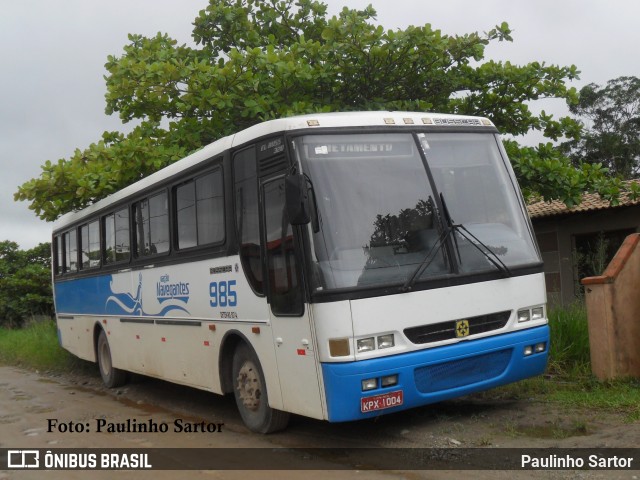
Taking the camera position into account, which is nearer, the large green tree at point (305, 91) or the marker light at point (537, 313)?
the marker light at point (537, 313)

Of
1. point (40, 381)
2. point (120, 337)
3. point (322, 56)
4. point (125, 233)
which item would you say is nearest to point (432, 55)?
point (322, 56)

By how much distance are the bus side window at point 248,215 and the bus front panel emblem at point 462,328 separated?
185 centimetres

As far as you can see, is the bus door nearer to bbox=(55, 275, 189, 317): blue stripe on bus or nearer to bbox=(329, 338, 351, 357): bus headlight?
bbox=(329, 338, 351, 357): bus headlight

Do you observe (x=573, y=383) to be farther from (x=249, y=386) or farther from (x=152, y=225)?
(x=152, y=225)

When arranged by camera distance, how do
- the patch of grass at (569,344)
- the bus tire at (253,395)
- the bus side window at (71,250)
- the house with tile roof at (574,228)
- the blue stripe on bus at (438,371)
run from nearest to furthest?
the blue stripe on bus at (438,371), the bus tire at (253,395), the patch of grass at (569,344), the bus side window at (71,250), the house with tile roof at (574,228)

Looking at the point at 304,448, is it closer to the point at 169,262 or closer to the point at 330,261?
the point at 330,261

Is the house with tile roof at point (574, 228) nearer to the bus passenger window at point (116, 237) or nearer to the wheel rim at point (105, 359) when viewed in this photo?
the wheel rim at point (105, 359)

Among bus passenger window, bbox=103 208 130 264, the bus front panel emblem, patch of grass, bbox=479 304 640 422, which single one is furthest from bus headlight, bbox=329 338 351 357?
bus passenger window, bbox=103 208 130 264

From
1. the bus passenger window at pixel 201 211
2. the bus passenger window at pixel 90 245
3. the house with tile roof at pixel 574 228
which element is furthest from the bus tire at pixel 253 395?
the house with tile roof at pixel 574 228

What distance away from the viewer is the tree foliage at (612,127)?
37.8 m

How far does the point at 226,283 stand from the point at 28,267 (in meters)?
24.8

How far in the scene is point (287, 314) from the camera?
6.71 metres

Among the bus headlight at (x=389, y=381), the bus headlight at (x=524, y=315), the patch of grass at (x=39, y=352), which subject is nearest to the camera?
the bus headlight at (x=389, y=381)

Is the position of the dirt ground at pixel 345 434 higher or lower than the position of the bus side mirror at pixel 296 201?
lower
